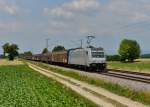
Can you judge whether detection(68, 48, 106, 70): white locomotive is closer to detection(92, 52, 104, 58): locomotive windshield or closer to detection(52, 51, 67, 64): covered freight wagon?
detection(92, 52, 104, 58): locomotive windshield

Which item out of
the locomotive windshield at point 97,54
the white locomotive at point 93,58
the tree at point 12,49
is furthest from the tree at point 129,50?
the locomotive windshield at point 97,54

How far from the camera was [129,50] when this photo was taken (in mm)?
142500

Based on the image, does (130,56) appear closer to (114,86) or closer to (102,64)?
(102,64)

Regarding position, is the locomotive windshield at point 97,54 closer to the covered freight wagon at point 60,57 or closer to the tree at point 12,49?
the covered freight wagon at point 60,57

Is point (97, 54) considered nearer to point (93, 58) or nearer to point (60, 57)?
point (93, 58)

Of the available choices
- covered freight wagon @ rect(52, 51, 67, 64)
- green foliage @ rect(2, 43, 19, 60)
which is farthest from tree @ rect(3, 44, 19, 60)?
covered freight wagon @ rect(52, 51, 67, 64)

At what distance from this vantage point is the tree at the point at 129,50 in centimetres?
14181

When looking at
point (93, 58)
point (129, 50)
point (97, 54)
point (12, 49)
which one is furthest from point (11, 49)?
point (93, 58)

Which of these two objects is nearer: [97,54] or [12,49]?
[97,54]

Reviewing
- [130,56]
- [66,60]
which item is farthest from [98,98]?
[130,56]

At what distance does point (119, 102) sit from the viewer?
2267cm

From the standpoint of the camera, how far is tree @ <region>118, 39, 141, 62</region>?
5583 inches

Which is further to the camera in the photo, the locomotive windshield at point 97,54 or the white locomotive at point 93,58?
the locomotive windshield at point 97,54

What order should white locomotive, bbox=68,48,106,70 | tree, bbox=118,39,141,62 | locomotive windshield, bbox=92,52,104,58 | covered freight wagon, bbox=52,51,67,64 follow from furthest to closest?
tree, bbox=118,39,141,62 < covered freight wagon, bbox=52,51,67,64 < locomotive windshield, bbox=92,52,104,58 < white locomotive, bbox=68,48,106,70
